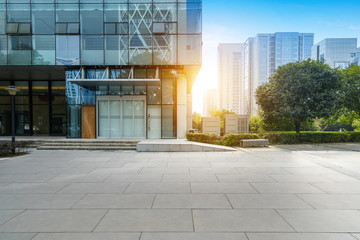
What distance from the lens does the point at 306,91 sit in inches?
600

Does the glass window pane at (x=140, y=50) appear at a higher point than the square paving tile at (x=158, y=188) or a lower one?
higher

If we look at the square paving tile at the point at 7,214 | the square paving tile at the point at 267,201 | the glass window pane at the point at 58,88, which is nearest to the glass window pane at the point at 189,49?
the square paving tile at the point at 267,201

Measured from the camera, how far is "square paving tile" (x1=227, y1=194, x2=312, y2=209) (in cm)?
446

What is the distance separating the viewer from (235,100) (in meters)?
139

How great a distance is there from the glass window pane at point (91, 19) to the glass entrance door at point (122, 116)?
5755 mm

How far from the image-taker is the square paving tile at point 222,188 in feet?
17.9

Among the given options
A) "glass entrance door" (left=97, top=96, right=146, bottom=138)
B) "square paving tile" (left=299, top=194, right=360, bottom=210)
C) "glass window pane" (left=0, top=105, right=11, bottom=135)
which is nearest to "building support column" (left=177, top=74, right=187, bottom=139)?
"glass entrance door" (left=97, top=96, right=146, bottom=138)

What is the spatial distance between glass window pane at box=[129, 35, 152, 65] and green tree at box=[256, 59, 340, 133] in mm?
10931

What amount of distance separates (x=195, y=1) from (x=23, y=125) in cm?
2099

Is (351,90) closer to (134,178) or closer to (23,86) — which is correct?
(134,178)

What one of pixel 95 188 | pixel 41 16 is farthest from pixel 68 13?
pixel 95 188

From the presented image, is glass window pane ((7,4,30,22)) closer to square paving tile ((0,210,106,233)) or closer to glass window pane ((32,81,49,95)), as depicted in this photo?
glass window pane ((32,81,49,95))

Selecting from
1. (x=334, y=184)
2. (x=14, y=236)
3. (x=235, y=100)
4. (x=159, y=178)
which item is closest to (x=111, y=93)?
(x=159, y=178)

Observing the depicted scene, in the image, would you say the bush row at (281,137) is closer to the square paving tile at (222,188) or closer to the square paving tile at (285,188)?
the square paving tile at (285,188)
